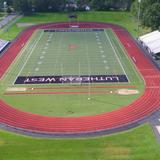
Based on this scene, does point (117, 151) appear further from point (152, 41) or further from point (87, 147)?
point (152, 41)

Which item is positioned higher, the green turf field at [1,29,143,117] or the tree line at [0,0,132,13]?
the green turf field at [1,29,143,117]

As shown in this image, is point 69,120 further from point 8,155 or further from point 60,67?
point 60,67

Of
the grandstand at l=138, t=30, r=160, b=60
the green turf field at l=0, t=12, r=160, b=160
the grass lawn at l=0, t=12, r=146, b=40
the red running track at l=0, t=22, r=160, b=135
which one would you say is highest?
the green turf field at l=0, t=12, r=160, b=160

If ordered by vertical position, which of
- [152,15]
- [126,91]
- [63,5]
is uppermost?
[126,91]

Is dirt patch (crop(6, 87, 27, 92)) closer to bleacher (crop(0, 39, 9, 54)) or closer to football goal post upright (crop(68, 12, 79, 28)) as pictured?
bleacher (crop(0, 39, 9, 54))

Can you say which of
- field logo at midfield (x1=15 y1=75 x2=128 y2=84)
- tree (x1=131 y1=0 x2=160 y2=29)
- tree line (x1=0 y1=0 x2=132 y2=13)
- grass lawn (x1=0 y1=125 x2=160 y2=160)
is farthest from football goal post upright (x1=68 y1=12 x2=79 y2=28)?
grass lawn (x1=0 y1=125 x2=160 y2=160)

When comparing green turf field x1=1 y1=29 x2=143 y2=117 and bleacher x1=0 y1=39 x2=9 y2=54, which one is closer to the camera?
green turf field x1=1 y1=29 x2=143 y2=117

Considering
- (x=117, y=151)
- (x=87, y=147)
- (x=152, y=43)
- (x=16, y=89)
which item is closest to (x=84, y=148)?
(x=87, y=147)
